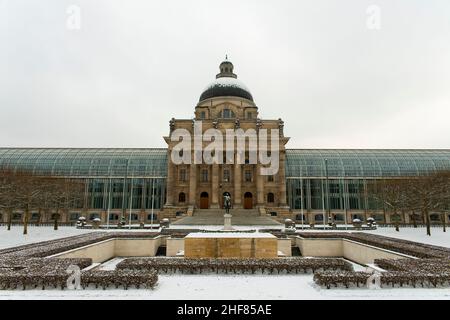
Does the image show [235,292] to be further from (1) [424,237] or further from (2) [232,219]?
(2) [232,219]

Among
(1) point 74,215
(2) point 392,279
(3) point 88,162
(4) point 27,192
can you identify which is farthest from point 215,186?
(2) point 392,279

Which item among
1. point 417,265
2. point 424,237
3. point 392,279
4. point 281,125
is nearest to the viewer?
point 392,279

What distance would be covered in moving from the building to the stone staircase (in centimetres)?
327

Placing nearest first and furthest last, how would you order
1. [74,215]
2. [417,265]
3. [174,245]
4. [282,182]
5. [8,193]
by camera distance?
1. [417,265]
2. [174,245]
3. [8,193]
4. [282,182]
5. [74,215]

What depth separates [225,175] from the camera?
67.9 meters

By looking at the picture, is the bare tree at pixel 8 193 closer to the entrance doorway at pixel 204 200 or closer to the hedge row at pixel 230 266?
the entrance doorway at pixel 204 200

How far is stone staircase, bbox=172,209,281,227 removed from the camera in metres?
50.7

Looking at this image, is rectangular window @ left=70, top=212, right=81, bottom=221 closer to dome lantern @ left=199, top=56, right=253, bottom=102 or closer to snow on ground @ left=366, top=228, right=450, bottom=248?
dome lantern @ left=199, top=56, right=253, bottom=102

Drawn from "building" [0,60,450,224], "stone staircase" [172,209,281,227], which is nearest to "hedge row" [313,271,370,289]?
"stone staircase" [172,209,281,227]

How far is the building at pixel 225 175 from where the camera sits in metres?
66.7

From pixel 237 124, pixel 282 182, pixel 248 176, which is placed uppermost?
pixel 237 124

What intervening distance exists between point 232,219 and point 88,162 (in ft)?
133

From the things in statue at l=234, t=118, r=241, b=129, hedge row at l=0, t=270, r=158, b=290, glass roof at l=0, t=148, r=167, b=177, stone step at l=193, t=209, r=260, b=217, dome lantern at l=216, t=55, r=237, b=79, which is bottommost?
hedge row at l=0, t=270, r=158, b=290
